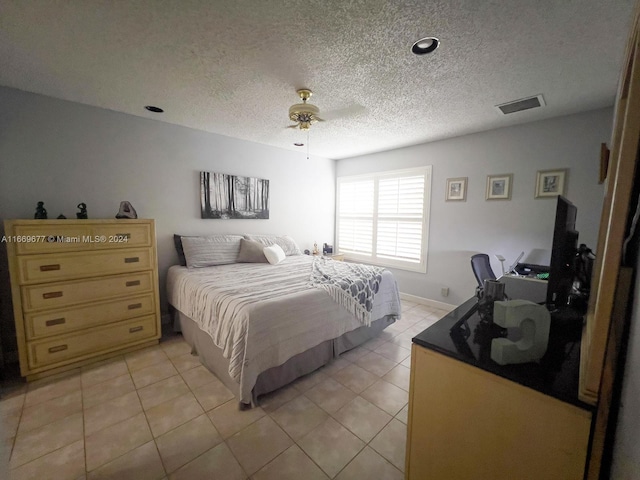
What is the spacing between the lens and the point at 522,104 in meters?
2.32

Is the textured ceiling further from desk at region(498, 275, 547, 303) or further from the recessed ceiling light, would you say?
desk at region(498, 275, 547, 303)

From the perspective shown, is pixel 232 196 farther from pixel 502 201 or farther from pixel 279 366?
pixel 502 201

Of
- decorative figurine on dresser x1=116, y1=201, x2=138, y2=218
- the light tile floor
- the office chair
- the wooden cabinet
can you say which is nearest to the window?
the office chair

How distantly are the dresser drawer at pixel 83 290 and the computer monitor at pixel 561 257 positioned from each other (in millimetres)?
3085

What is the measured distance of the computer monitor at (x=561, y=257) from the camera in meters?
1.02

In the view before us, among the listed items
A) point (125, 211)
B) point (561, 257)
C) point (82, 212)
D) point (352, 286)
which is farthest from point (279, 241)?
point (561, 257)

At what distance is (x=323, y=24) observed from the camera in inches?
54.9

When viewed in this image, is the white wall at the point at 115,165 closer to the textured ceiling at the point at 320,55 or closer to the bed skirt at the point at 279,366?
the textured ceiling at the point at 320,55

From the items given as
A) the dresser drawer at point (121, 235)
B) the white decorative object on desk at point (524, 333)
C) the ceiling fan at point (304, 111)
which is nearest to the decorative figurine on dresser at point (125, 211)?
the dresser drawer at point (121, 235)

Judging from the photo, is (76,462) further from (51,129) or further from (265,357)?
(51,129)

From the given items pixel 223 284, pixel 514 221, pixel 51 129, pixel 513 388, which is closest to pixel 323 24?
pixel 513 388

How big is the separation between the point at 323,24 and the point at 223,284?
6.70 ft

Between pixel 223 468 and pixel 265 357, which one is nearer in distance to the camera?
pixel 223 468

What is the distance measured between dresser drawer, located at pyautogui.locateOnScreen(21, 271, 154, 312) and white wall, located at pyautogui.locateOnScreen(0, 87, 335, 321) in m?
0.55
